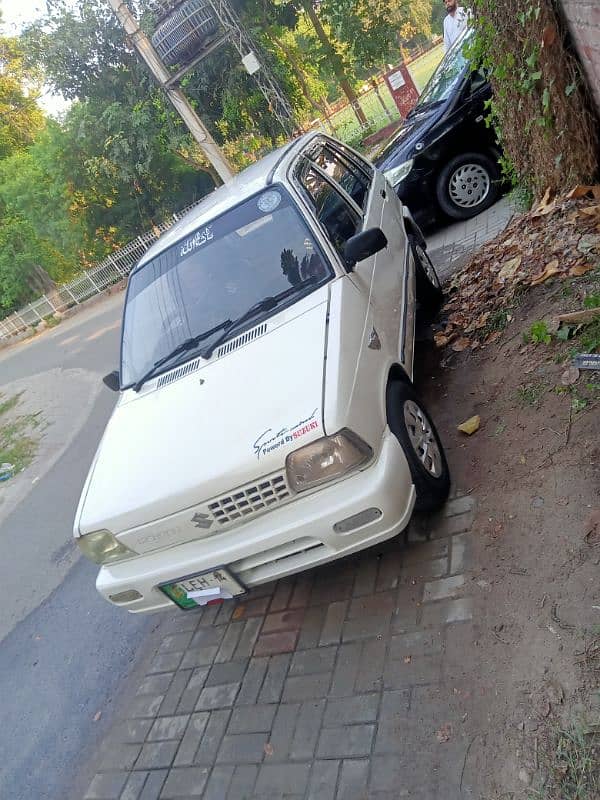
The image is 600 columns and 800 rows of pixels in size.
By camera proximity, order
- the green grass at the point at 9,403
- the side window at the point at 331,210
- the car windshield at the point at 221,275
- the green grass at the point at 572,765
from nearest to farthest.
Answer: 1. the green grass at the point at 572,765
2. the car windshield at the point at 221,275
3. the side window at the point at 331,210
4. the green grass at the point at 9,403

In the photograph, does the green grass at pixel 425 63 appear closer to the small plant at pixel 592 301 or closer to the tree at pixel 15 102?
the tree at pixel 15 102

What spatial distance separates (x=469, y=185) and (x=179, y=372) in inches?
196

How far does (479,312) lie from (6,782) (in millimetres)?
4576

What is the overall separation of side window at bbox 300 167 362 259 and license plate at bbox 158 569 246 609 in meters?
1.99

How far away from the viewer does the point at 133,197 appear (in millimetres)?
22188

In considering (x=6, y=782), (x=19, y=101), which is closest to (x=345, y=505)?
(x=6, y=782)

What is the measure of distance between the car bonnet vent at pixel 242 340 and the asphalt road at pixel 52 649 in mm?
→ 1934

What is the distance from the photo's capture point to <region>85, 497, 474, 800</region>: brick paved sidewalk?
238 cm

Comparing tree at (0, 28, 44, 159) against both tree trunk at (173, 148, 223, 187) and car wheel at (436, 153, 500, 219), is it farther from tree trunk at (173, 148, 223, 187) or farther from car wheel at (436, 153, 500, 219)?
car wheel at (436, 153, 500, 219)

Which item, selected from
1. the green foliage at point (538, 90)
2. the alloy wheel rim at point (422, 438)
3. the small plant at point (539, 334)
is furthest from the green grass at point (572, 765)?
the green foliage at point (538, 90)

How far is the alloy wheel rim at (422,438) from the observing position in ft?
10.4

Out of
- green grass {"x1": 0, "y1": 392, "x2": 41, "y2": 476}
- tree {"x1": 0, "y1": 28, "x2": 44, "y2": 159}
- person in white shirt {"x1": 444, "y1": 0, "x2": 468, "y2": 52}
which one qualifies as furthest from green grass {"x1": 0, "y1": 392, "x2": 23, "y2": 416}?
tree {"x1": 0, "y1": 28, "x2": 44, "y2": 159}

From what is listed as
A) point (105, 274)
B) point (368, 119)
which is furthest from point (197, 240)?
point (368, 119)

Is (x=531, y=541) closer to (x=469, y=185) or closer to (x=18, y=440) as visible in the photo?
(x=469, y=185)
